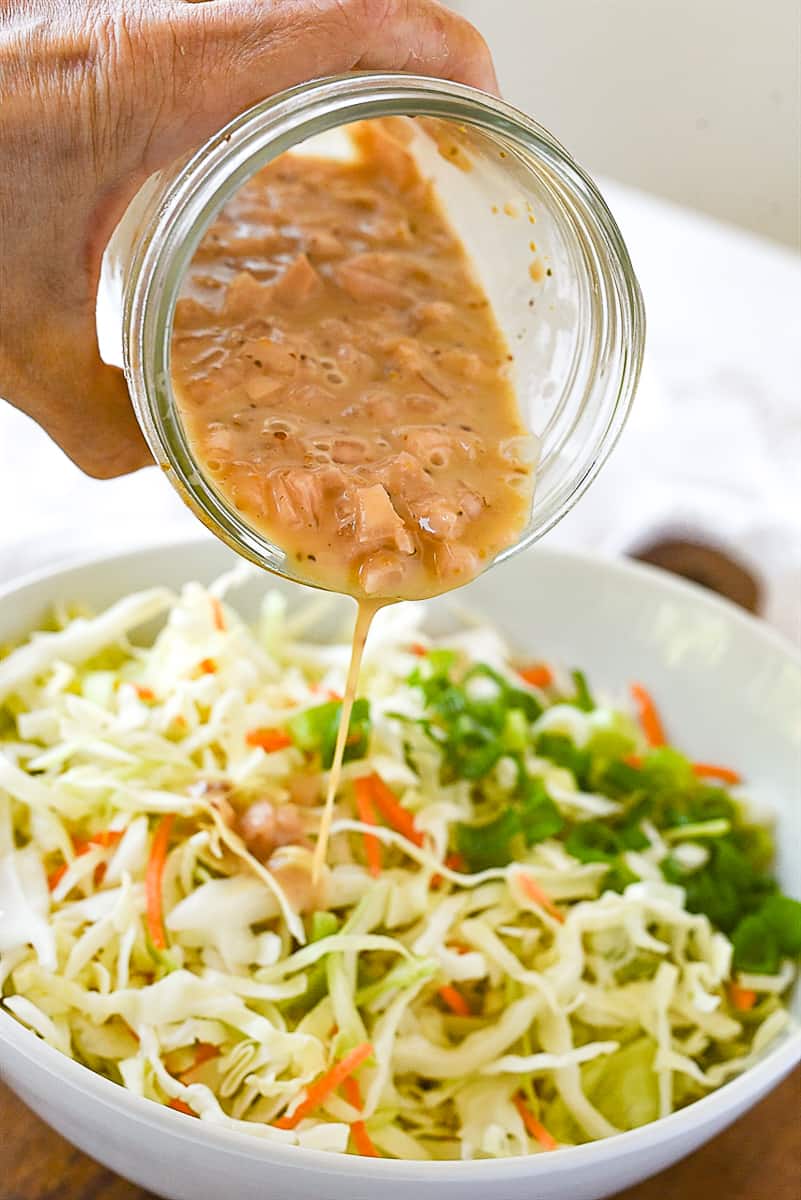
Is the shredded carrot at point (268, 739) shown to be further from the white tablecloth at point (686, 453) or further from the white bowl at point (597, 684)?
the white tablecloth at point (686, 453)

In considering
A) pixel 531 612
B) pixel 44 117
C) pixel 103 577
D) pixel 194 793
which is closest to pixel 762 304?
pixel 531 612

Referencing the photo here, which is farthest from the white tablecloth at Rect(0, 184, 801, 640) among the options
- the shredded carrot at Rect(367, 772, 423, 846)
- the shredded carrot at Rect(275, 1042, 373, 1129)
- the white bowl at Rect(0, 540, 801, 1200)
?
the shredded carrot at Rect(275, 1042, 373, 1129)

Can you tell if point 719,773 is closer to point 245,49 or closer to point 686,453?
point 686,453

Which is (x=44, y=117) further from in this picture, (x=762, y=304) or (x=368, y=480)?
(x=762, y=304)

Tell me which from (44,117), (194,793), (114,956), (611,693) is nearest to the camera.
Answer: (44,117)

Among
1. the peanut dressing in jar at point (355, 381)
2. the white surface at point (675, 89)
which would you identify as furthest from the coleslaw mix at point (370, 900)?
the white surface at point (675, 89)

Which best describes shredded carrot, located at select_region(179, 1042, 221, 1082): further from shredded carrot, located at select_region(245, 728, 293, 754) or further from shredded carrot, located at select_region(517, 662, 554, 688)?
shredded carrot, located at select_region(517, 662, 554, 688)
